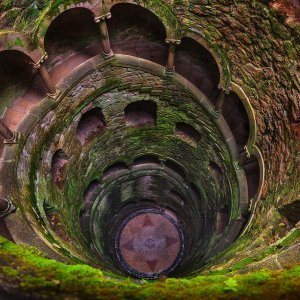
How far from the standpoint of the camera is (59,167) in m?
10.7

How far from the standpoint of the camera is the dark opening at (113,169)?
1459 centimetres

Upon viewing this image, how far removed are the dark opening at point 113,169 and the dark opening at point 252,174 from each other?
614cm

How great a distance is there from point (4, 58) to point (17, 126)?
5.46 ft

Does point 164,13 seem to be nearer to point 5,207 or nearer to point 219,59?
point 219,59

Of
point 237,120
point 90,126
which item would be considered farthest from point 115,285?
point 90,126

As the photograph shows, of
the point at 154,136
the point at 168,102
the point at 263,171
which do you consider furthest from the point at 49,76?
the point at 263,171

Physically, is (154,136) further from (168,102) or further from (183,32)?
(183,32)

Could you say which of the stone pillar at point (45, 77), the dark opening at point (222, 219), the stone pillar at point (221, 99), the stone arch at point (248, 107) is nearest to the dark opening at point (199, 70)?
the stone pillar at point (221, 99)

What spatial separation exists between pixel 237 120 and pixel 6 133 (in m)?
6.59

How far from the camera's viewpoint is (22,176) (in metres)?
8.22

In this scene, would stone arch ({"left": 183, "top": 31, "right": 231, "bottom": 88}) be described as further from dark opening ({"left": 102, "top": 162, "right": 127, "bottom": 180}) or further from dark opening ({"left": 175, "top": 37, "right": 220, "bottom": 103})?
dark opening ({"left": 102, "top": 162, "right": 127, "bottom": 180})

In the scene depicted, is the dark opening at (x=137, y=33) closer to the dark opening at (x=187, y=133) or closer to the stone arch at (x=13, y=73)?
the stone arch at (x=13, y=73)

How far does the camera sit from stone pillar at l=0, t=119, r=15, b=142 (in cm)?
796

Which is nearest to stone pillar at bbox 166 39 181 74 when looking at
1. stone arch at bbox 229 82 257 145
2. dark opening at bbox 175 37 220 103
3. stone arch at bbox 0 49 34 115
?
dark opening at bbox 175 37 220 103
